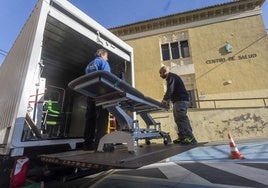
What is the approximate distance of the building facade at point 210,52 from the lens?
13617 mm

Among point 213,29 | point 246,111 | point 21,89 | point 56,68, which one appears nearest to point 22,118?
point 21,89

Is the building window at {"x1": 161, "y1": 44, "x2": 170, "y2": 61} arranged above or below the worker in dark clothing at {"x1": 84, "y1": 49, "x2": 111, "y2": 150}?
above

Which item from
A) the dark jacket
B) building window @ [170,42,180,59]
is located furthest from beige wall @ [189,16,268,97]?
the dark jacket

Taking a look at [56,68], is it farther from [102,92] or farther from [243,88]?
[243,88]

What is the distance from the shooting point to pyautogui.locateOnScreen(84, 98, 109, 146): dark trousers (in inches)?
121

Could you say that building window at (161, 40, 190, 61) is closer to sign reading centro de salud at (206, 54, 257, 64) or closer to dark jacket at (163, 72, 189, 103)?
sign reading centro de salud at (206, 54, 257, 64)

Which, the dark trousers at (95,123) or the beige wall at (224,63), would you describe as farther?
the beige wall at (224,63)

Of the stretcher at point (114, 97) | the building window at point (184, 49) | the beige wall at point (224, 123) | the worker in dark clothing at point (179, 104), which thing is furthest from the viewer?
the building window at point (184, 49)

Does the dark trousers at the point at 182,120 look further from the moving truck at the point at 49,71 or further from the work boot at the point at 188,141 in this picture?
the moving truck at the point at 49,71

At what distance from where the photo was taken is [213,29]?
15094mm

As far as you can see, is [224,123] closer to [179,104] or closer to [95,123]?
[179,104]

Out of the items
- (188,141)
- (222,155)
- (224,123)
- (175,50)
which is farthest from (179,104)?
(175,50)

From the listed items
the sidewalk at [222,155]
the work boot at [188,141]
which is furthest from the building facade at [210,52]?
the work boot at [188,141]

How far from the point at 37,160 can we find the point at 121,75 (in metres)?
2.78
